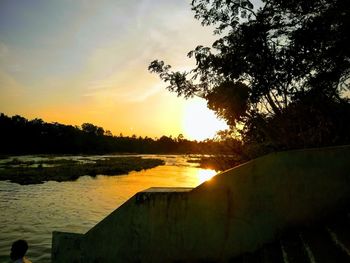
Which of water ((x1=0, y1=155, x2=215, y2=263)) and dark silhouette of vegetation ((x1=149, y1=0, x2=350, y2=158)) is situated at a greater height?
dark silhouette of vegetation ((x1=149, y1=0, x2=350, y2=158))

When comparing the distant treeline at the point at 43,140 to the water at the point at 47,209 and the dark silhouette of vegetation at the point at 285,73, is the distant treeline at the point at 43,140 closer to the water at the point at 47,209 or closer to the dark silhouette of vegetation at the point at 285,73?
the water at the point at 47,209

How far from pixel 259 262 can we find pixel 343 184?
1631mm

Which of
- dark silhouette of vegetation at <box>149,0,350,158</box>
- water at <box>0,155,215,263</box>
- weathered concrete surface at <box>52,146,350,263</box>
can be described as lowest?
water at <box>0,155,215,263</box>

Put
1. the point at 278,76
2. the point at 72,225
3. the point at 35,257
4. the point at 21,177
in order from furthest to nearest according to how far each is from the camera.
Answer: the point at 21,177 < the point at 72,225 < the point at 35,257 < the point at 278,76

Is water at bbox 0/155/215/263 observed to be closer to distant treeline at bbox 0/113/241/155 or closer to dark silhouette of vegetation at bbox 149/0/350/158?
dark silhouette of vegetation at bbox 149/0/350/158

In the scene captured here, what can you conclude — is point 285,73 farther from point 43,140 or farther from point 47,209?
point 43,140

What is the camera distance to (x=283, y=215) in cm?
505

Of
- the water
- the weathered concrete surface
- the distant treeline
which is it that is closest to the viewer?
the weathered concrete surface

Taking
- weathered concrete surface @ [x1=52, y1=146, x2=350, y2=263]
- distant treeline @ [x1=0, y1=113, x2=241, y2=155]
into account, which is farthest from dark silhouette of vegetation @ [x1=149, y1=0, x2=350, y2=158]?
distant treeline @ [x1=0, y1=113, x2=241, y2=155]

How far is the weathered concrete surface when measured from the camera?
16.4 ft

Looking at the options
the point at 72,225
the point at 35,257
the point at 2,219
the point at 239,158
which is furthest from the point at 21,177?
the point at 239,158

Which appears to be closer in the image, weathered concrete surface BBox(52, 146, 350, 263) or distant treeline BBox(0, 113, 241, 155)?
weathered concrete surface BBox(52, 146, 350, 263)

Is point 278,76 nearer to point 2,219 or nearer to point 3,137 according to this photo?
point 2,219

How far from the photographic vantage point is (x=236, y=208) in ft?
16.9
